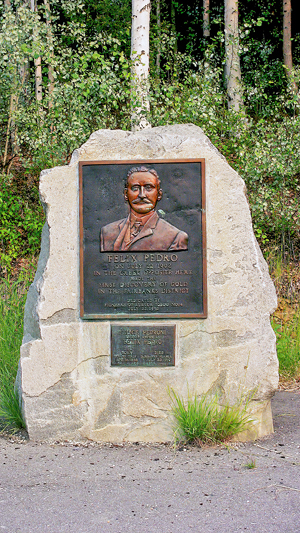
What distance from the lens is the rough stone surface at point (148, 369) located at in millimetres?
4023

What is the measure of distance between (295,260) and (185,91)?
2881mm

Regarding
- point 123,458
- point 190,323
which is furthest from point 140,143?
point 123,458

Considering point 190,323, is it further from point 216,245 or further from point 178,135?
point 178,135

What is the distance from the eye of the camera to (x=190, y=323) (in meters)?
4.04

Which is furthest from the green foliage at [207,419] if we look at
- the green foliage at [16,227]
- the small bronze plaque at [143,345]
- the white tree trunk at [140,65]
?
the green foliage at [16,227]

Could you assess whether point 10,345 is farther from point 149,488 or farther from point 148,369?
point 149,488

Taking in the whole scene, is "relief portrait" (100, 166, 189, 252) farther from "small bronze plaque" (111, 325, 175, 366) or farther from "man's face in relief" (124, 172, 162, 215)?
"small bronze plaque" (111, 325, 175, 366)

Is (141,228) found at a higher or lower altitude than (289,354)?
higher

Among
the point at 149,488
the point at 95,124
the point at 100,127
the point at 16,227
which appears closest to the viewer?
the point at 149,488

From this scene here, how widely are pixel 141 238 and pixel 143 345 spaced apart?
0.80 meters

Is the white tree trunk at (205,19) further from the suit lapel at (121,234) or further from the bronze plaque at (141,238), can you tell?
the suit lapel at (121,234)

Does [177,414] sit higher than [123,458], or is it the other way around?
[177,414]

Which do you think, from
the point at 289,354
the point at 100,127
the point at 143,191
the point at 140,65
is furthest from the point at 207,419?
the point at 140,65

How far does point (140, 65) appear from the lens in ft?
23.6
